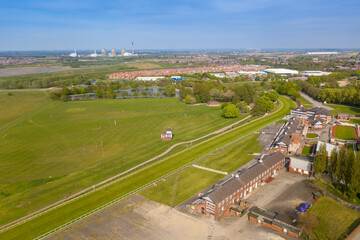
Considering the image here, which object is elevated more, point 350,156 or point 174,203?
point 350,156

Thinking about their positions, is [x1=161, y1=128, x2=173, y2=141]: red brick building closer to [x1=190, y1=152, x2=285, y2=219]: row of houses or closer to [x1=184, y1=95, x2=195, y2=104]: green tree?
[x1=190, y1=152, x2=285, y2=219]: row of houses

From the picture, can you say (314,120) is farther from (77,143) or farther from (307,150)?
(77,143)

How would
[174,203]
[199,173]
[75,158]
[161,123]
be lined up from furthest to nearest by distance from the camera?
[161,123], [75,158], [199,173], [174,203]

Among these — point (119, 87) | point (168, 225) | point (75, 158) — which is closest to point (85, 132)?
point (75, 158)

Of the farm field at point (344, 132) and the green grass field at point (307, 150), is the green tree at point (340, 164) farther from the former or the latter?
the farm field at point (344, 132)

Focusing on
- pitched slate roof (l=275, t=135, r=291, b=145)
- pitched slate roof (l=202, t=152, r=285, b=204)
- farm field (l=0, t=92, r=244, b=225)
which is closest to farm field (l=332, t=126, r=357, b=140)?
pitched slate roof (l=275, t=135, r=291, b=145)

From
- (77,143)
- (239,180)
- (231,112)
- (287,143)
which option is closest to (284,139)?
(287,143)

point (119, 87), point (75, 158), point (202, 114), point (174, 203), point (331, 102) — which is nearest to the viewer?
point (174, 203)

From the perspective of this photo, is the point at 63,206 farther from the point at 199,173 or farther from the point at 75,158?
the point at 199,173
